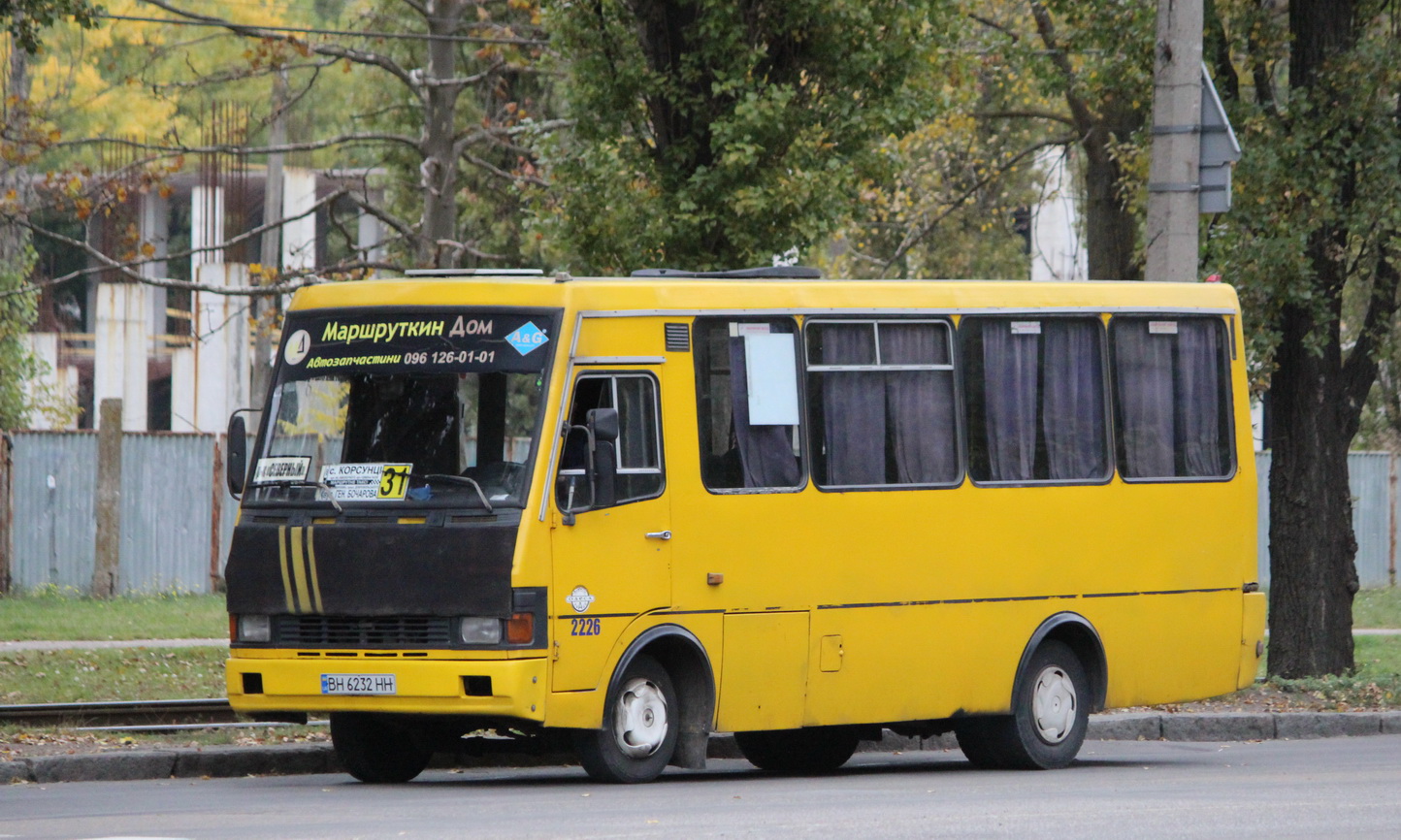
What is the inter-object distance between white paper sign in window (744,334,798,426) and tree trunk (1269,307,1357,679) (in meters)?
7.31

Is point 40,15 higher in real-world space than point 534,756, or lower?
higher

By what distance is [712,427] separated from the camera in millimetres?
11844

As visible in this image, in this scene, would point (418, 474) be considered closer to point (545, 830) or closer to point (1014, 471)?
point (545, 830)

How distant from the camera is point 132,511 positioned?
26.7 meters

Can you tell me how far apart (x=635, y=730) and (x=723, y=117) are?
6321 millimetres

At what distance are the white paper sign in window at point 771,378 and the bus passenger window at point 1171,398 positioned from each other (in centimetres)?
259

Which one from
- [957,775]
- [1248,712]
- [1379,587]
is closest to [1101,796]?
[957,775]

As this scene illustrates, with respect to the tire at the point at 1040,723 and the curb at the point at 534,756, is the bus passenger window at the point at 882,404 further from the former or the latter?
the curb at the point at 534,756

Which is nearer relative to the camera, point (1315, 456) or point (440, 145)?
point (1315, 456)

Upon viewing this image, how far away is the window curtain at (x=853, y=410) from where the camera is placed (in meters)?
12.4

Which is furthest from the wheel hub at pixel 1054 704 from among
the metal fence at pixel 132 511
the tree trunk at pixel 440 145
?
the metal fence at pixel 132 511

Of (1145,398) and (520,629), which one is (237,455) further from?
(1145,398)

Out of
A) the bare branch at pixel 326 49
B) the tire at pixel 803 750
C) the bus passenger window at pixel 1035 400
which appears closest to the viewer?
the bus passenger window at pixel 1035 400

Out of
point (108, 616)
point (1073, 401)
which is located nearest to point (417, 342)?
point (1073, 401)
